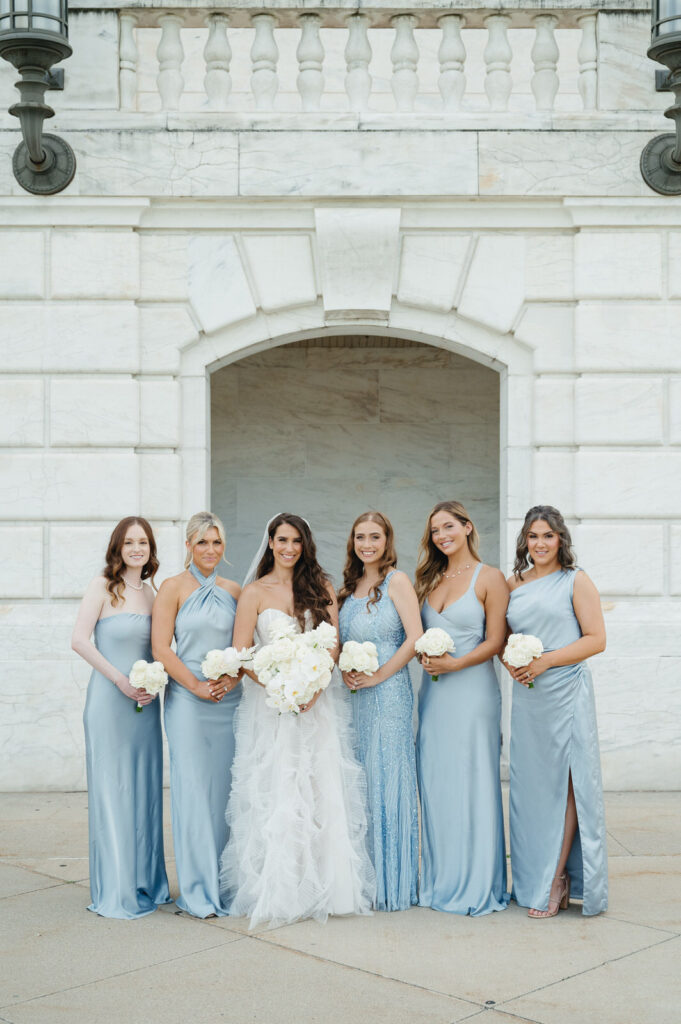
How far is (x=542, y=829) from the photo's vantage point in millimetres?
5371

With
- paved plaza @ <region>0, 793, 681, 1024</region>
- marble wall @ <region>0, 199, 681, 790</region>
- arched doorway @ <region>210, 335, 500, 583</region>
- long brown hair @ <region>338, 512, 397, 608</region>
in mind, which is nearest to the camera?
paved plaza @ <region>0, 793, 681, 1024</region>

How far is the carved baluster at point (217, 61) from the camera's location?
817cm

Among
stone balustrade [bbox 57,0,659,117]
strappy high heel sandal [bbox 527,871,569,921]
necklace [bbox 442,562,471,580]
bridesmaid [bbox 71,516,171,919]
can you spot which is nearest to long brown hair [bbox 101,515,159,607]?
bridesmaid [bbox 71,516,171,919]

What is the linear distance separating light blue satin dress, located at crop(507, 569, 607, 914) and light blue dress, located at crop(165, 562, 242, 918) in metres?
1.38

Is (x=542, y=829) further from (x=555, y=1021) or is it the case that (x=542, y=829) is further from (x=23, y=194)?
(x=23, y=194)

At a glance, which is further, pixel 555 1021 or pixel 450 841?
pixel 450 841

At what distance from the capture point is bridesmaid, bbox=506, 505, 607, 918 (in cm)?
531

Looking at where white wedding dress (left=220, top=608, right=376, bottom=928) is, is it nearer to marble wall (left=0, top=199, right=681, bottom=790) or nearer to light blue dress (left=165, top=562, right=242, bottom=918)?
light blue dress (left=165, top=562, right=242, bottom=918)

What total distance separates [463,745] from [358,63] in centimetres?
509

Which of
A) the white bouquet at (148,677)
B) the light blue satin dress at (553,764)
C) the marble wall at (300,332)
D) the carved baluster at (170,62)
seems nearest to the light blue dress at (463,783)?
the light blue satin dress at (553,764)

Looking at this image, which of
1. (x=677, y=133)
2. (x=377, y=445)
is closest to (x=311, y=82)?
(x=677, y=133)

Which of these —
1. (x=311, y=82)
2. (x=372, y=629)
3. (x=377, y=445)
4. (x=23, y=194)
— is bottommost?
(x=372, y=629)

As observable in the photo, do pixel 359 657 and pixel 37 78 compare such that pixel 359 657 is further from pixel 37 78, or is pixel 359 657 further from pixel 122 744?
pixel 37 78

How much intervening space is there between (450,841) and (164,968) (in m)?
1.47
